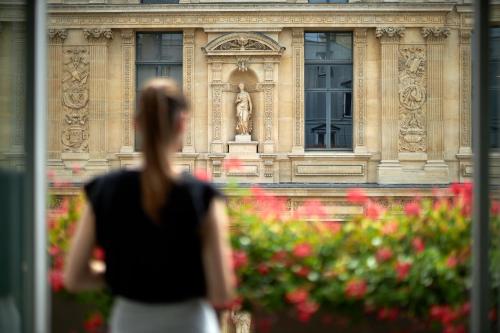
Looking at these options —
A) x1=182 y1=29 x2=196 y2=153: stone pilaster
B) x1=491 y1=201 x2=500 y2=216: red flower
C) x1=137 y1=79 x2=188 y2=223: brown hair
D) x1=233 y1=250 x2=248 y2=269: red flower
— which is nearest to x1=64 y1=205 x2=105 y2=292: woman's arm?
x1=137 y1=79 x2=188 y2=223: brown hair

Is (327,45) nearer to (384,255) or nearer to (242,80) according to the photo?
(242,80)

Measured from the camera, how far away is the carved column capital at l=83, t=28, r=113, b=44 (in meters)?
19.0

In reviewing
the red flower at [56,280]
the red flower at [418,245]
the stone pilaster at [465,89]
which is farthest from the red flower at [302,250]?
the stone pilaster at [465,89]

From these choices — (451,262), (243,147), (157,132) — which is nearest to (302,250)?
(451,262)

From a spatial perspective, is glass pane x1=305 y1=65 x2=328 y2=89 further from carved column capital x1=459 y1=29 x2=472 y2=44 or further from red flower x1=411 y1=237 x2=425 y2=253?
red flower x1=411 y1=237 x2=425 y2=253

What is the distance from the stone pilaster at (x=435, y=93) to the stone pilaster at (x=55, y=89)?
7.72 meters

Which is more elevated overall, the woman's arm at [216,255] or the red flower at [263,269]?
the woman's arm at [216,255]

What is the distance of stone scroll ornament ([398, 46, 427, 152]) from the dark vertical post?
15.9 m

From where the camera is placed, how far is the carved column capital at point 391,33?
61.7 ft

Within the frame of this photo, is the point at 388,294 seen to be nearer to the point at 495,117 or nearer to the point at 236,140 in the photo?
the point at 495,117

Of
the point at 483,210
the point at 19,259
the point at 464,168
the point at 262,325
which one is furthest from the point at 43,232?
the point at 464,168

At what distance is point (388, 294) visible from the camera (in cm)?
351

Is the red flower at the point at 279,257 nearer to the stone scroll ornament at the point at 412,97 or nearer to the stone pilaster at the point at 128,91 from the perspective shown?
the stone scroll ornament at the point at 412,97

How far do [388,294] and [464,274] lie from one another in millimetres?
317
